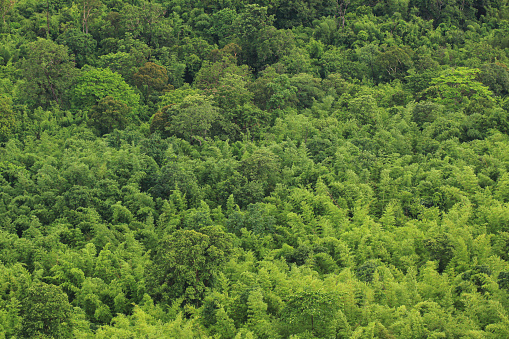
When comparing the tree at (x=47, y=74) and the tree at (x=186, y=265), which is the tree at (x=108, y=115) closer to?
the tree at (x=47, y=74)

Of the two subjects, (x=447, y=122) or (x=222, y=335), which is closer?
(x=222, y=335)

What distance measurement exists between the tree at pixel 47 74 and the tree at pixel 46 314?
2007cm

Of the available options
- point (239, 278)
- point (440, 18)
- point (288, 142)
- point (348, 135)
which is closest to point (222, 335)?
point (239, 278)

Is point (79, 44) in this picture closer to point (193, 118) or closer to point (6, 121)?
point (6, 121)

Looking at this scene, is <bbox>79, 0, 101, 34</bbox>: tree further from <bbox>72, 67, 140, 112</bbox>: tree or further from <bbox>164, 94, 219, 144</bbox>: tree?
<bbox>164, 94, 219, 144</bbox>: tree

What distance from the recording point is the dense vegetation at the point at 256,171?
16.0 metres

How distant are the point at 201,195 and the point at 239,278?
6.42 metres

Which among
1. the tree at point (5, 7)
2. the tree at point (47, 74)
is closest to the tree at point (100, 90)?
the tree at point (47, 74)

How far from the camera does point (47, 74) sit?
31.9 meters

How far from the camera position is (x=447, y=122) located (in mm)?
27844

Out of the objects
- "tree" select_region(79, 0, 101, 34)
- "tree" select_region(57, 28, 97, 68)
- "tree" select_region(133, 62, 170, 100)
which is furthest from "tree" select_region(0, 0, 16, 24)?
"tree" select_region(133, 62, 170, 100)

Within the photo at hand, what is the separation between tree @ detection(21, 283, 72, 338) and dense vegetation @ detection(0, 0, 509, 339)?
0.06 meters

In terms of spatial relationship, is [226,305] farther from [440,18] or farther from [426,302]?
[440,18]

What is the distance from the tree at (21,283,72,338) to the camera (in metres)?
14.7
